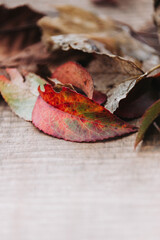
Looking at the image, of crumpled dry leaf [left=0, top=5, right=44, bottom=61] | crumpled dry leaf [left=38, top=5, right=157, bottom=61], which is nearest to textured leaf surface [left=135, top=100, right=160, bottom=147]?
crumpled dry leaf [left=38, top=5, right=157, bottom=61]

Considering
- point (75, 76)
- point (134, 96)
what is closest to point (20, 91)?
point (75, 76)

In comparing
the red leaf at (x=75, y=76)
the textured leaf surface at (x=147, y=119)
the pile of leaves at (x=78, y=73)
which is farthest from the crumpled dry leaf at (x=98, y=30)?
the textured leaf surface at (x=147, y=119)

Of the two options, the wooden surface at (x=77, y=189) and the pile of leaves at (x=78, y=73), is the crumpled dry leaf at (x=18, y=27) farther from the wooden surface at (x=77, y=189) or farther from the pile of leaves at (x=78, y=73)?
the wooden surface at (x=77, y=189)

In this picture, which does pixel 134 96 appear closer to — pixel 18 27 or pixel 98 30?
pixel 98 30

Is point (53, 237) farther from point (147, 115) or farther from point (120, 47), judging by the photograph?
point (120, 47)

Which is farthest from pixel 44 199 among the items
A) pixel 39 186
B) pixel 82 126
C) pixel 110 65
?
pixel 110 65

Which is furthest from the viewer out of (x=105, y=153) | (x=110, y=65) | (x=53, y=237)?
(x=110, y=65)
